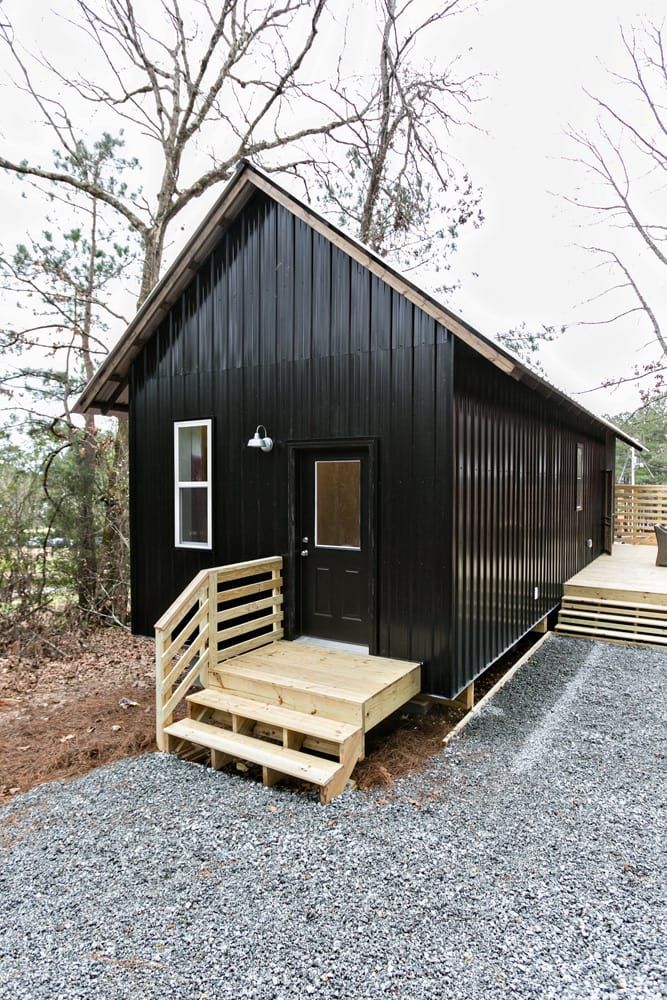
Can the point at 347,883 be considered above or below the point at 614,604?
below

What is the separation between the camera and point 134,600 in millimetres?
6699

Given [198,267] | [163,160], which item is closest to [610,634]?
[198,267]

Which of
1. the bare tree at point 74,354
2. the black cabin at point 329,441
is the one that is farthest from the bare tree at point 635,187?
the bare tree at point 74,354

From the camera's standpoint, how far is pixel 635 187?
16.2 metres

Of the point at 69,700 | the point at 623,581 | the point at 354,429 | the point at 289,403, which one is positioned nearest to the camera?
the point at 354,429

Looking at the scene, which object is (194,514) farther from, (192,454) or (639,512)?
(639,512)

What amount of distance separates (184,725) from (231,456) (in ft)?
8.87

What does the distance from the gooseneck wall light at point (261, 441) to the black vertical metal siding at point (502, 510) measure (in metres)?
1.88

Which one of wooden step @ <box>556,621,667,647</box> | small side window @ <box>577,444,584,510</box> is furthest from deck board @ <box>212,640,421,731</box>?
small side window @ <box>577,444,584,510</box>

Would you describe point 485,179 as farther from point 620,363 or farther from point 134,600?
point 134,600

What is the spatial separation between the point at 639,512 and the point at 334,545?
13.8 meters

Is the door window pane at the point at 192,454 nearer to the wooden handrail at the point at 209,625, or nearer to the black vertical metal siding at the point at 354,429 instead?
the black vertical metal siding at the point at 354,429

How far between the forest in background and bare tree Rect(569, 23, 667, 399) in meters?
7.03

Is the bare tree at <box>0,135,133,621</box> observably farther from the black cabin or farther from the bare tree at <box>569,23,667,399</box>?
the bare tree at <box>569,23,667,399</box>
